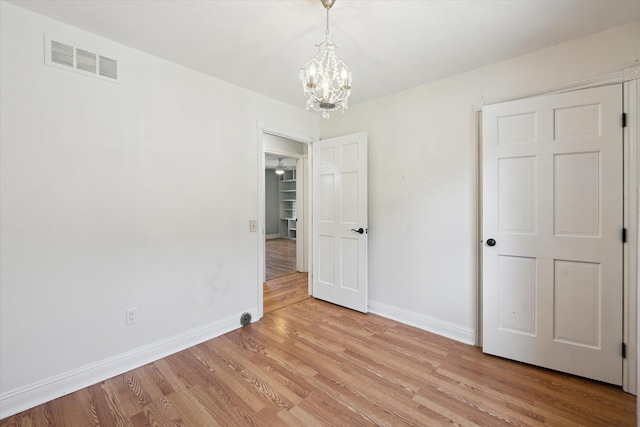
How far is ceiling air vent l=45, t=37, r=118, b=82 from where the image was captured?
181cm

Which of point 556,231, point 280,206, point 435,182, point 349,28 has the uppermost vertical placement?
point 349,28

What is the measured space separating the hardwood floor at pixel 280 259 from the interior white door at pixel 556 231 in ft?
11.4

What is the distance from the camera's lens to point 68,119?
1.87 m

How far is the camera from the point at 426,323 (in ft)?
9.08

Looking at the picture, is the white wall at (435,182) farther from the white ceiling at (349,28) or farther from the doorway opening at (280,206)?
the doorway opening at (280,206)

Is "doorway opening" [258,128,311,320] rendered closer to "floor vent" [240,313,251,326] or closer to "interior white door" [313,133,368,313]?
"floor vent" [240,313,251,326]

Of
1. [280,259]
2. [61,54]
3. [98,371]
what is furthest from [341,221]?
[280,259]

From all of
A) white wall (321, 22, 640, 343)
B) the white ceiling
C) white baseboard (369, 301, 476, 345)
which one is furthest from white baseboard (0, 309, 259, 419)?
the white ceiling

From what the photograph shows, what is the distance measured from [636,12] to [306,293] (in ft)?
12.9

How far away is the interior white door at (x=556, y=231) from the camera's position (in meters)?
1.90

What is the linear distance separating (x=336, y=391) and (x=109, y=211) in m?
2.10

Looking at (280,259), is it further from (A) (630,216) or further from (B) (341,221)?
(A) (630,216)

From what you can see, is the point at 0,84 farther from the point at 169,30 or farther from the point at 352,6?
the point at 352,6

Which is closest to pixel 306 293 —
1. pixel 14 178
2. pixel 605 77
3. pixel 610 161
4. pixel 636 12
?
pixel 14 178
